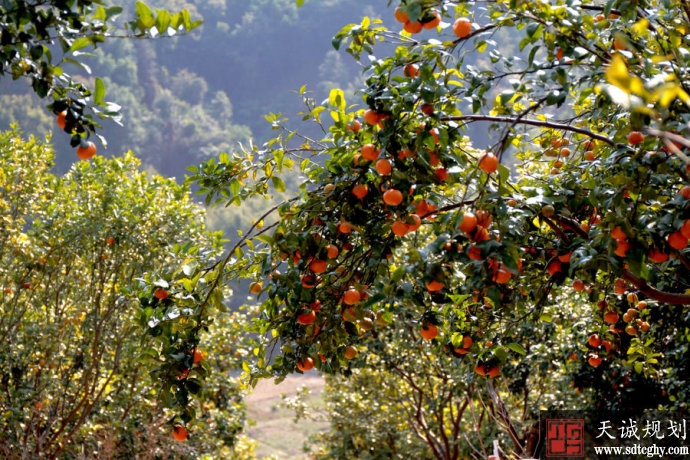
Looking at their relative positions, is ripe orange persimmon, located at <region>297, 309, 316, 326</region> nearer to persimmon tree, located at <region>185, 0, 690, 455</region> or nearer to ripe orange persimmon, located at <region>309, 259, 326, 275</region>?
persimmon tree, located at <region>185, 0, 690, 455</region>

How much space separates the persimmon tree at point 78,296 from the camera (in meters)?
5.96

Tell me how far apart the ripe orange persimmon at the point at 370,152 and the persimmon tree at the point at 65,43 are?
22.7 inches

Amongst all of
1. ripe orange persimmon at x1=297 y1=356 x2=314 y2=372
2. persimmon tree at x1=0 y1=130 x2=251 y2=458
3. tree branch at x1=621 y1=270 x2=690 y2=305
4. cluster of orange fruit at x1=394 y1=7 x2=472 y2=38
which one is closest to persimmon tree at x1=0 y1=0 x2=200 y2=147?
cluster of orange fruit at x1=394 y1=7 x2=472 y2=38

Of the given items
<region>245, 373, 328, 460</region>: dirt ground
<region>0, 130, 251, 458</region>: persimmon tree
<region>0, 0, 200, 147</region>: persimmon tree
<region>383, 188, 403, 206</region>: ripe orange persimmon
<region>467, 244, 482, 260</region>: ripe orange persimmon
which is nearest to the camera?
<region>0, 0, 200, 147</region>: persimmon tree

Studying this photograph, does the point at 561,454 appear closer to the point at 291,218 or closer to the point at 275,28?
the point at 291,218

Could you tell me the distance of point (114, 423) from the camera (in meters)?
6.46

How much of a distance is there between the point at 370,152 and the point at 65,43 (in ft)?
2.75

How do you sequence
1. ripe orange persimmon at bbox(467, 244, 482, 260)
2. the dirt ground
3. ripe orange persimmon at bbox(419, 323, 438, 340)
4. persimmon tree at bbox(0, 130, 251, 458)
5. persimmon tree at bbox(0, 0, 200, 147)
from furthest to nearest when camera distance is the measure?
the dirt ground
persimmon tree at bbox(0, 130, 251, 458)
ripe orange persimmon at bbox(419, 323, 438, 340)
ripe orange persimmon at bbox(467, 244, 482, 260)
persimmon tree at bbox(0, 0, 200, 147)

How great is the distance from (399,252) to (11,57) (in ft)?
17.9

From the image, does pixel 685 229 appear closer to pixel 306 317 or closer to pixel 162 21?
pixel 306 317

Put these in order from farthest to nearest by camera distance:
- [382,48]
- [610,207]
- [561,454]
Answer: [382,48] → [561,454] → [610,207]

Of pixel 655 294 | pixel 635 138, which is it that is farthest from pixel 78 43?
pixel 655 294

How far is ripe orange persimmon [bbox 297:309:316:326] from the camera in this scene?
2.35 metres

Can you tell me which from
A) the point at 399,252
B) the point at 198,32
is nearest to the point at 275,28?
the point at 198,32
